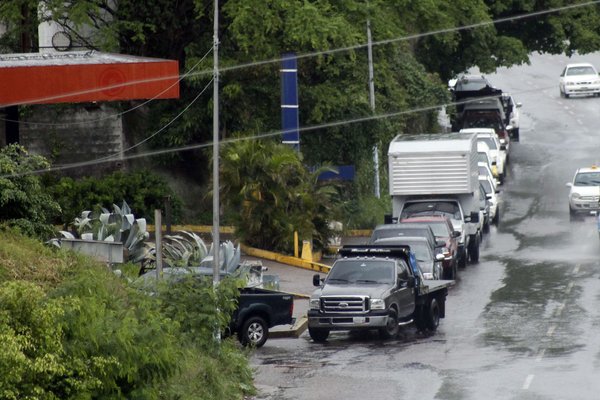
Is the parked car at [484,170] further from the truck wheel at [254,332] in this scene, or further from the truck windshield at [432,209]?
the truck wheel at [254,332]

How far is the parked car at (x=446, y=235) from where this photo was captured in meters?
37.4

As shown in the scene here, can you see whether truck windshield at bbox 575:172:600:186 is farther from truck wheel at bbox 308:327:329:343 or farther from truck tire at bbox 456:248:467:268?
truck wheel at bbox 308:327:329:343

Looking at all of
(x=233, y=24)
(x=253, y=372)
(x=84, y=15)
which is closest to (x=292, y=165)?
(x=233, y=24)

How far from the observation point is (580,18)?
6181cm

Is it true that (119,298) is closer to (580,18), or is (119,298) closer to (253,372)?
(253,372)

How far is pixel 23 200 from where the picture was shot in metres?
30.7

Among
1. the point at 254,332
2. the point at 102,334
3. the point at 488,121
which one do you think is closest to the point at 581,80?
the point at 488,121

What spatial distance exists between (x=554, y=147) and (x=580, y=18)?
232 inches

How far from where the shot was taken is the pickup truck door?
29.9 metres

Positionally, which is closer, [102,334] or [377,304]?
[102,334]

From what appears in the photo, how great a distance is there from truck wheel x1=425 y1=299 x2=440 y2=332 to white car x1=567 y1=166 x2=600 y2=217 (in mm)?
17708

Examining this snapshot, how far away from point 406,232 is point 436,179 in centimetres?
457

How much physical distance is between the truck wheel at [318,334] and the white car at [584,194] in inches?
778

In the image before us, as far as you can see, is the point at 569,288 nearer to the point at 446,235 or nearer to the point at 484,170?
the point at 446,235
